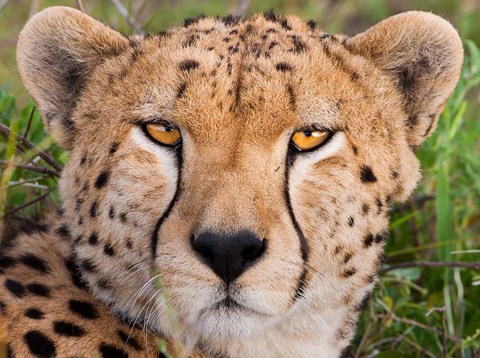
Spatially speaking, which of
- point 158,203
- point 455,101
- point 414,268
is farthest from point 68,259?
point 455,101

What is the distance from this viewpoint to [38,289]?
285 centimetres

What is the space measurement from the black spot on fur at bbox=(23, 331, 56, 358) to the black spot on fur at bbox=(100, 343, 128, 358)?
0.14 meters

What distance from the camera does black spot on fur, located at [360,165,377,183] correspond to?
2887mm

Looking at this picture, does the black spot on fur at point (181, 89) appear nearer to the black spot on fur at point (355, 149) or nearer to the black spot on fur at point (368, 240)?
the black spot on fur at point (355, 149)

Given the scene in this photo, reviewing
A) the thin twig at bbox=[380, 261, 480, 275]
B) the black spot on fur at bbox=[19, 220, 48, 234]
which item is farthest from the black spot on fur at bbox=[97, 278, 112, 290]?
the thin twig at bbox=[380, 261, 480, 275]

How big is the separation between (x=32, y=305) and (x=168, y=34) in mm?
949

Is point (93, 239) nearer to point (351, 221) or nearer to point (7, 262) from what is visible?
A: point (7, 262)

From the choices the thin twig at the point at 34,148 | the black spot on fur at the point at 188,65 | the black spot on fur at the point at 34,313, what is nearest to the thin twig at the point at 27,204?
the thin twig at the point at 34,148

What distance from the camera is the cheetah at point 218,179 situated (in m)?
2.62

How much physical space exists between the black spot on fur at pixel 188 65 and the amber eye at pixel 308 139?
0.36 metres

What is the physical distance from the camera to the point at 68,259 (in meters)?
3.02

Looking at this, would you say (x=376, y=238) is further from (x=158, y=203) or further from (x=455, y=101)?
(x=455, y=101)

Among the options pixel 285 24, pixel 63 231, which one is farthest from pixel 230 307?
pixel 285 24

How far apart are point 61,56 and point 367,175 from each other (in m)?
1.06
